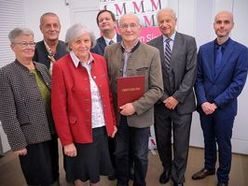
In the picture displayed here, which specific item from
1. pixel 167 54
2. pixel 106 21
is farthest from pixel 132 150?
pixel 106 21

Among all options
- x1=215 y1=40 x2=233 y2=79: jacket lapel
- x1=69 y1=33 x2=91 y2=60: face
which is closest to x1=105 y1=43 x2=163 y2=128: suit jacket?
x1=69 y1=33 x2=91 y2=60: face

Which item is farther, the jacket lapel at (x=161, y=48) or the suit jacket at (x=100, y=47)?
the suit jacket at (x=100, y=47)

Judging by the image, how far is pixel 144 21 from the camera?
307 cm

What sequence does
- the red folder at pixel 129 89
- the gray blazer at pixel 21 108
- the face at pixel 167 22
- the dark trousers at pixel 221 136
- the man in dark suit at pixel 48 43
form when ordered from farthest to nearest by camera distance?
the man in dark suit at pixel 48 43, the dark trousers at pixel 221 136, the face at pixel 167 22, the red folder at pixel 129 89, the gray blazer at pixel 21 108

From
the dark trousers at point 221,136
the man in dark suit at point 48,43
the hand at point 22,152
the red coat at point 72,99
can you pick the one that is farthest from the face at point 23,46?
the dark trousers at point 221,136

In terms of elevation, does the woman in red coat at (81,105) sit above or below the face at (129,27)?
below

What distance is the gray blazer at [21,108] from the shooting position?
1.73 m

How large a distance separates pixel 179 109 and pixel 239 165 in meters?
1.25

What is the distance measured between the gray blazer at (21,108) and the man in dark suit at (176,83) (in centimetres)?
105

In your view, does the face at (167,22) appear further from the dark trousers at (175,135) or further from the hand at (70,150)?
the hand at (70,150)

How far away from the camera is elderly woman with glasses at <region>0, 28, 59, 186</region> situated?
1.74 metres

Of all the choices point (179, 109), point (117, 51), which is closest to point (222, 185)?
point (179, 109)

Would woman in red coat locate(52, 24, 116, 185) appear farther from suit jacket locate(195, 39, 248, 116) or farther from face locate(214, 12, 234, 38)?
face locate(214, 12, 234, 38)

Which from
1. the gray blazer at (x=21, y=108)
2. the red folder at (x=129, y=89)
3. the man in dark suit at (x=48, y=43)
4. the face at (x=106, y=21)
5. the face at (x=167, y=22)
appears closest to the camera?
the gray blazer at (x=21, y=108)
